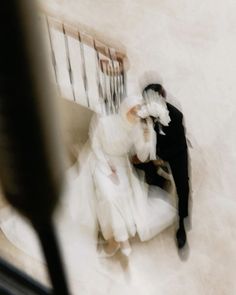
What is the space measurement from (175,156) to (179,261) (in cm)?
85

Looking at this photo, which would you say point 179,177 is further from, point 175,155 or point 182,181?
point 175,155

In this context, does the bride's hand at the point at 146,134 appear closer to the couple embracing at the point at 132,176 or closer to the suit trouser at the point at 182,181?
the couple embracing at the point at 132,176

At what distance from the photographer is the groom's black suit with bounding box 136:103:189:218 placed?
390 centimetres

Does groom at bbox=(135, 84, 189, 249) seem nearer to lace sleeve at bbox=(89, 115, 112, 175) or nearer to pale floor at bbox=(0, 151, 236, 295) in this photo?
pale floor at bbox=(0, 151, 236, 295)

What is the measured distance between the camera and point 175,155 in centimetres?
416

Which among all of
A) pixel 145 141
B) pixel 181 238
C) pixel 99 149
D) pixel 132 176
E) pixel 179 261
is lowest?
pixel 179 261

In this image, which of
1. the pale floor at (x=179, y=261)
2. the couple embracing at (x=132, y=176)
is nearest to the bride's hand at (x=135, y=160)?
the couple embracing at (x=132, y=176)

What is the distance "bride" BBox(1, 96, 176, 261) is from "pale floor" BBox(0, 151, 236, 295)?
0.09 m

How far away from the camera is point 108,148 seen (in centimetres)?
421

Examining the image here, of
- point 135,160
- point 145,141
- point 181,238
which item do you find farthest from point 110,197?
point 181,238

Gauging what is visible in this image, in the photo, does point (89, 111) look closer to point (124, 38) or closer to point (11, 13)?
point (124, 38)

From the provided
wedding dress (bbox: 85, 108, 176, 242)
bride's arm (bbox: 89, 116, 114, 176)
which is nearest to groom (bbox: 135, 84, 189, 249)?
wedding dress (bbox: 85, 108, 176, 242)

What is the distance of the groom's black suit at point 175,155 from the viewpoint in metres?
3.90

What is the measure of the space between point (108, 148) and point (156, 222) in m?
0.71
